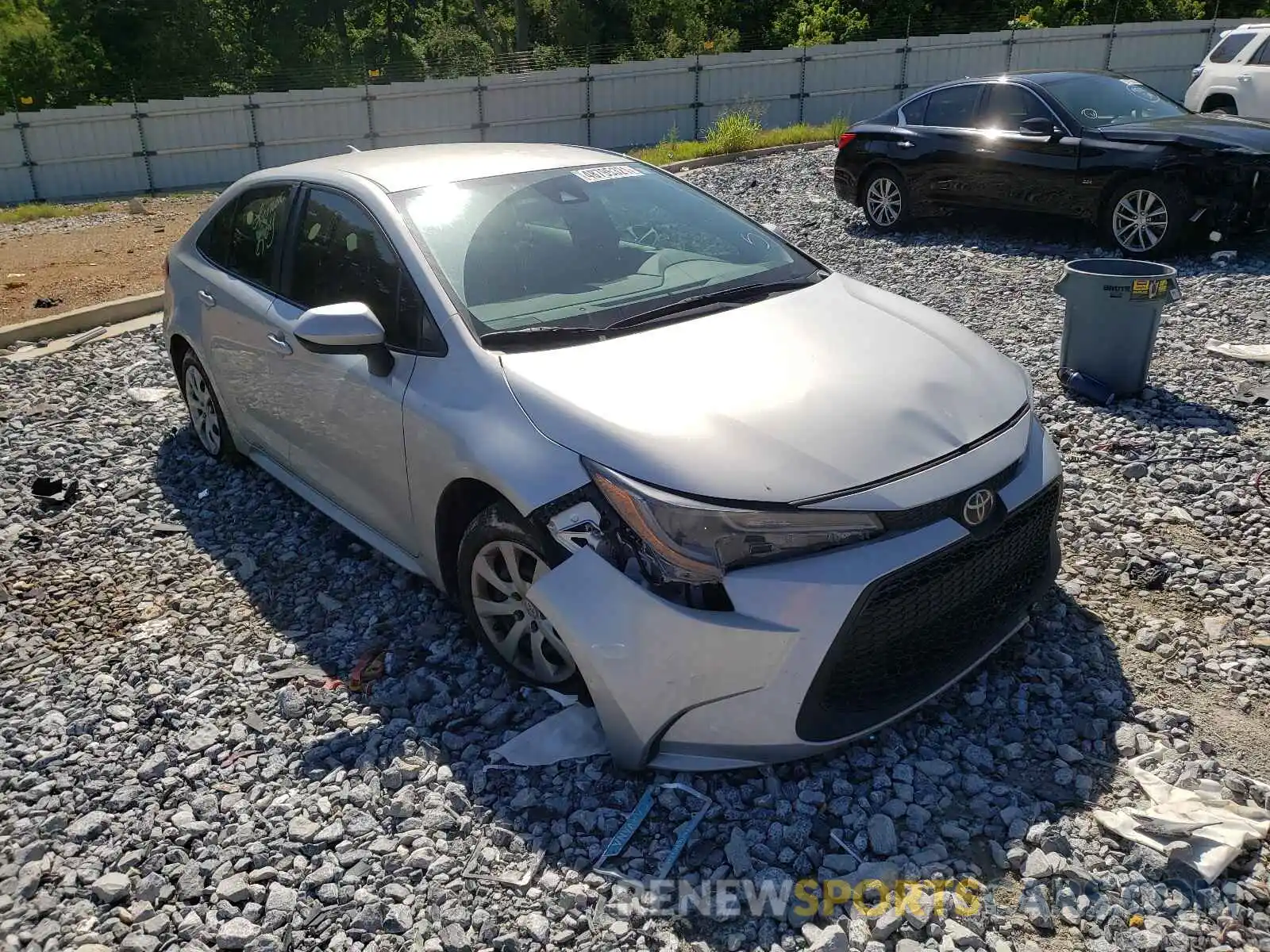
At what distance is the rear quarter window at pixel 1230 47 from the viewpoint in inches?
555

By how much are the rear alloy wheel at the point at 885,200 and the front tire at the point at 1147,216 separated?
88.1 inches

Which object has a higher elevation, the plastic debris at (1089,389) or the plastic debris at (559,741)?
the plastic debris at (1089,389)

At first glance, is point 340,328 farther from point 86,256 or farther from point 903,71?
point 903,71

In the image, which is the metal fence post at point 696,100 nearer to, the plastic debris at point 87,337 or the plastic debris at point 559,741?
the plastic debris at point 87,337

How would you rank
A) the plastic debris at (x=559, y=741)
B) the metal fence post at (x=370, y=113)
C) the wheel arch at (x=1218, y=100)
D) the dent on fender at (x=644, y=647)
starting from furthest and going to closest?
the metal fence post at (x=370, y=113) < the wheel arch at (x=1218, y=100) < the plastic debris at (x=559, y=741) < the dent on fender at (x=644, y=647)

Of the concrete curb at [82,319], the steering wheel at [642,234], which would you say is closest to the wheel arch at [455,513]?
the steering wheel at [642,234]

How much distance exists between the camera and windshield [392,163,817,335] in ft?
11.9

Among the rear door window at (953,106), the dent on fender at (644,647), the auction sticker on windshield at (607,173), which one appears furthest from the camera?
the rear door window at (953,106)

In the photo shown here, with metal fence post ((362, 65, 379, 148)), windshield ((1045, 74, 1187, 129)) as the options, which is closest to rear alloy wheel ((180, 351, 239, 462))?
windshield ((1045, 74, 1187, 129))

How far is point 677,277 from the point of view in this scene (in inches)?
155


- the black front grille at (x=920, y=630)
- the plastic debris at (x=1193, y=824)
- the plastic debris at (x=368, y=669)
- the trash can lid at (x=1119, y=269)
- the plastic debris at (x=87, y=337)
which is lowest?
the plastic debris at (x=87, y=337)

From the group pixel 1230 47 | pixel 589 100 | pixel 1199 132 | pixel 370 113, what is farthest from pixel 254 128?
pixel 1199 132

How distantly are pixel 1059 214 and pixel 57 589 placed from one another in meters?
8.64

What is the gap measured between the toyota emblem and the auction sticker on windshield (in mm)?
2214
